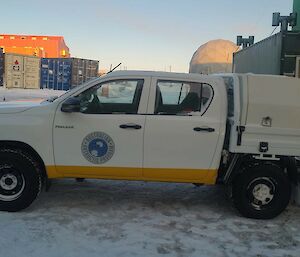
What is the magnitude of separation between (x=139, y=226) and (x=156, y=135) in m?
1.11

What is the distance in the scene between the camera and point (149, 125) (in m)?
5.92

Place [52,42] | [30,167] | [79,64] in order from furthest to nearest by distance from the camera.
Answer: [52,42] → [79,64] → [30,167]

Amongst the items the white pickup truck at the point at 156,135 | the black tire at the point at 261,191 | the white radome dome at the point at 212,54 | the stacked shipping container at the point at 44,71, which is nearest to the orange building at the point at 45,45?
the stacked shipping container at the point at 44,71

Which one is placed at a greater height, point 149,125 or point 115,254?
point 149,125

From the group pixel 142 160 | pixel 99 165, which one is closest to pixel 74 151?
pixel 99 165

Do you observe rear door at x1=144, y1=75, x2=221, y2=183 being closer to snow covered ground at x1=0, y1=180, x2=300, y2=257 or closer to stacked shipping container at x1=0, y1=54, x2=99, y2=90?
snow covered ground at x1=0, y1=180, x2=300, y2=257

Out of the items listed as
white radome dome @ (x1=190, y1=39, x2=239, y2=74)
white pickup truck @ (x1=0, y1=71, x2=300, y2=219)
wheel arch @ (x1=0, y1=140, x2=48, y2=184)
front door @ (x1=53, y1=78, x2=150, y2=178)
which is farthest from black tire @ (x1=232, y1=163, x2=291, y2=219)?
white radome dome @ (x1=190, y1=39, x2=239, y2=74)

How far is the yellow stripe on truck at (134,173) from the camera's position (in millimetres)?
5973

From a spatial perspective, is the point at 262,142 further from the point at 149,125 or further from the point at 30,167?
the point at 30,167

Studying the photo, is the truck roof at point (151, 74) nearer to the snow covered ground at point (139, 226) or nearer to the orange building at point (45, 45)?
the snow covered ground at point (139, 226)

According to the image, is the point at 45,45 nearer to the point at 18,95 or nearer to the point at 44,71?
the point at 44,71

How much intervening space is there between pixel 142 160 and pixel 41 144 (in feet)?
4.08

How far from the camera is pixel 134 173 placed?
19.7ft

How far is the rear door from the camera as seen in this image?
5.93 meters
